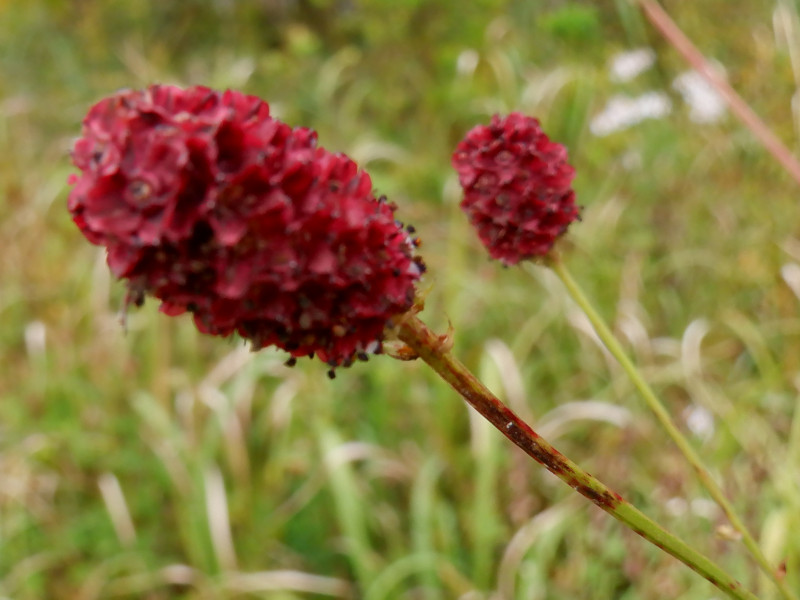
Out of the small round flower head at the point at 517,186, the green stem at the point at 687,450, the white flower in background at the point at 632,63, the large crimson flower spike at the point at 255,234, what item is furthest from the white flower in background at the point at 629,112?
the large crimson flower spike at the point at 255,234

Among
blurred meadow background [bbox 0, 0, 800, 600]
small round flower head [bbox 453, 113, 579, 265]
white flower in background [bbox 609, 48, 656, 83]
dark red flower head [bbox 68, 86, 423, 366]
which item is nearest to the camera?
dark red flower head [bbox 68, 86, 423, 366]

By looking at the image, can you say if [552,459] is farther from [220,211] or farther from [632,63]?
[632,63]

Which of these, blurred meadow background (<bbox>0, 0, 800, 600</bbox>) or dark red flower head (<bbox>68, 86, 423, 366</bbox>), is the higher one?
blurred meadow background (<bbox>0, 0, 800, 600</bbox>)

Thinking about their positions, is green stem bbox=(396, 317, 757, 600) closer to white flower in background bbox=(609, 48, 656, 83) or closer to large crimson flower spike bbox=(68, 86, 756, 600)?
large crimson flower spike bbox=(68, 86, 756, 600)

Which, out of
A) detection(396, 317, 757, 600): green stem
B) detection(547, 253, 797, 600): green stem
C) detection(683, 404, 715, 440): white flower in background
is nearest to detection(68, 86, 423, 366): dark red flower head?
detection(396, 317, 757, 600): green stem

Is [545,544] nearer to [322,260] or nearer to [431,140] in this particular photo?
[322,260]

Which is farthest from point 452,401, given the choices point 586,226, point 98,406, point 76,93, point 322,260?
point 76,93
